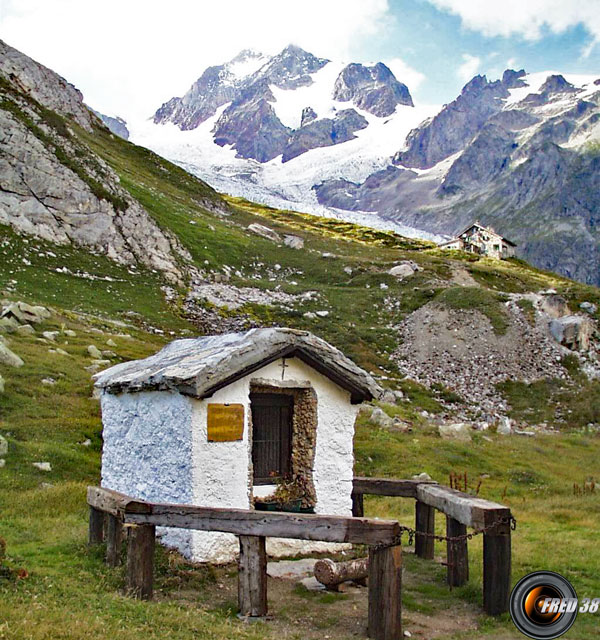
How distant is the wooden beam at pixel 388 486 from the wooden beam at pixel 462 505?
1.42ft

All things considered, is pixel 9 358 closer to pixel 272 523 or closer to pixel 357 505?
pixel 357 505

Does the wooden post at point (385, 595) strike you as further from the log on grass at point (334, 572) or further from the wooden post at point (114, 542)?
the wooden post at point (114, 542)

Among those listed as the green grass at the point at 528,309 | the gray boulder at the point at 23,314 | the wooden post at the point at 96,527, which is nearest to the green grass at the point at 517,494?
the wooden post at the point at 96,527

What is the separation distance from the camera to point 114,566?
35.0 feet

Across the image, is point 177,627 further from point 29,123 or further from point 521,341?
point 29,123

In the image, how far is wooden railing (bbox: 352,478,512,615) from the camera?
9.78 metres

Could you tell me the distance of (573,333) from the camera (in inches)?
1853

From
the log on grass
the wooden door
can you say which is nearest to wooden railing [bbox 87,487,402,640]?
the log on grass

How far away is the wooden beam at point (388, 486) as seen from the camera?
13.6 metres

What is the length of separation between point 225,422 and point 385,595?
4.27 m

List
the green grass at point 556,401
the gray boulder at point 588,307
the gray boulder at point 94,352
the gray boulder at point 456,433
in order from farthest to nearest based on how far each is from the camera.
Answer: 1. the gray boulder at point 588,307
2. the green grass at point 556,401
3. the gray boulder at point 94,352
4. the gray boulder at point 456,433

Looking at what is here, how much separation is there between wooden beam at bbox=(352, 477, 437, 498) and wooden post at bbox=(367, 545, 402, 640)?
15.8 ft

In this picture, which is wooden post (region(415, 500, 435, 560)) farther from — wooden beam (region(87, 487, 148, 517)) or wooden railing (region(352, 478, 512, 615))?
wooden beam (region(87, 487, 148, 517))

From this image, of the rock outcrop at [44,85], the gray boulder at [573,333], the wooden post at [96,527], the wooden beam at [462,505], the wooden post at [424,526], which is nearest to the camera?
the wooden beam at [462,505]
